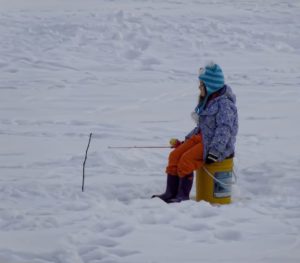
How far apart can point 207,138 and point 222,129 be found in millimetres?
179

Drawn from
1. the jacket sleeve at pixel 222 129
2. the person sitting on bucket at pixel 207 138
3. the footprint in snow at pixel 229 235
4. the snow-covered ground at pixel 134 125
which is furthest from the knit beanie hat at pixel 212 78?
the footprint in snow at pixel 229 235

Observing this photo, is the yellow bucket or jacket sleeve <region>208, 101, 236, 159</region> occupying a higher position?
jacket sleeve <region>208, 101, 236, 159</region>

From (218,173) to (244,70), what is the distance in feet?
27.4

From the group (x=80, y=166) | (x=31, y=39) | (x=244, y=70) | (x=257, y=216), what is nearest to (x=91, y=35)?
(x=31, y=39)

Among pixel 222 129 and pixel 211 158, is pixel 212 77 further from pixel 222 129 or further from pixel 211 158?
pixel 211 158

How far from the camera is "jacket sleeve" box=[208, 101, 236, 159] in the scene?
635 centimetres

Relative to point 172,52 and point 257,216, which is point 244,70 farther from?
point 257,216

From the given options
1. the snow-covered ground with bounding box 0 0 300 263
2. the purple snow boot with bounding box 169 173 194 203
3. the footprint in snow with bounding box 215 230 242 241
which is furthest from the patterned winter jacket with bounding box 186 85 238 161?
the footprint in snow with bounding box 215 230 242 241

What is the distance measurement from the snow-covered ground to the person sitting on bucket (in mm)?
319

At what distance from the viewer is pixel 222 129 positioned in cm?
638

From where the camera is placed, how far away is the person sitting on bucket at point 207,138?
21.0 ft

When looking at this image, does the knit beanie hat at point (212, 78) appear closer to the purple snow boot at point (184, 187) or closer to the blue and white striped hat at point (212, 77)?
the blue and white striped hat at point (212, 77)

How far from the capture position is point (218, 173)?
6.53 m

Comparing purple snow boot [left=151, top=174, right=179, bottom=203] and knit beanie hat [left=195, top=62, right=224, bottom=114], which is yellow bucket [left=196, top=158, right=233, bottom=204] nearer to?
purple snow boot [left=151, top=174, right=179, bottom=203]
